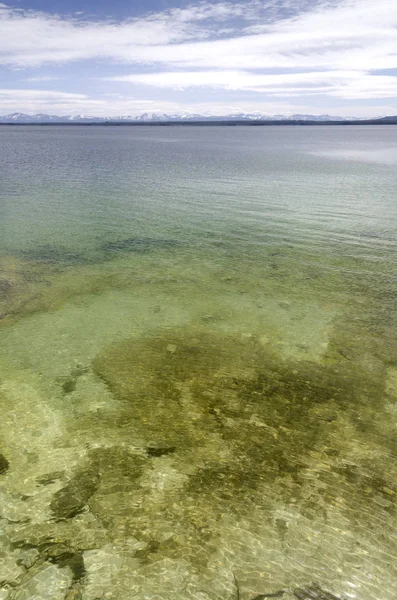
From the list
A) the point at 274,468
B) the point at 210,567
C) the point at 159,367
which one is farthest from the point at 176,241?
the point at 210,567

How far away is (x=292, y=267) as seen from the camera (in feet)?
78.7

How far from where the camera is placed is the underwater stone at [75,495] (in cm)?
906

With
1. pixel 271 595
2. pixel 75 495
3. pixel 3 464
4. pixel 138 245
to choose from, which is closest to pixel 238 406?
pixel 75 495

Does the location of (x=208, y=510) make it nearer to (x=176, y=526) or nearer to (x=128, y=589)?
(x=176, y=526)

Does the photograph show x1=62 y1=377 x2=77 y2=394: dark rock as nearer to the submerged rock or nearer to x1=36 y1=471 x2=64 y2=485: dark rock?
x1=36 y1=471 x2=64 y2=485: dark rock

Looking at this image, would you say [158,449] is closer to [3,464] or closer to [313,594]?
[3,464]

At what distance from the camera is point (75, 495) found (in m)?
9.48

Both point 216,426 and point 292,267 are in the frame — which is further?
point 292,267

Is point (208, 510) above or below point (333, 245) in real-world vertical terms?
below

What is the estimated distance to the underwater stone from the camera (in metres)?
9.06

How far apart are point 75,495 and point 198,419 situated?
12.5 ft

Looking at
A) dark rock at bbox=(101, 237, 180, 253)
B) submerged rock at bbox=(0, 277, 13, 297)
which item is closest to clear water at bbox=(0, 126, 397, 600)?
submerged rock at bbox=(0, 277, 13, 297)

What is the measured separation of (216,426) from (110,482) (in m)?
3.20

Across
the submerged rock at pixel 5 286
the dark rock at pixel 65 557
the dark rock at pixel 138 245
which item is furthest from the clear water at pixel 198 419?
the dark rock at pixel 138 245
